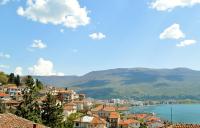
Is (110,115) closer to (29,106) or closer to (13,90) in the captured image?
(13,90)

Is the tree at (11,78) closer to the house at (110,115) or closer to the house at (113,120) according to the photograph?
the house at (110,115)

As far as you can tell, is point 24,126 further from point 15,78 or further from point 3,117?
point 15,78

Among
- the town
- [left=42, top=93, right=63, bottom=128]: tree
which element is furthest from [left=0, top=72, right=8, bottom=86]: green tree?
[left=42, top=93, right=63, bottom=128]: tree

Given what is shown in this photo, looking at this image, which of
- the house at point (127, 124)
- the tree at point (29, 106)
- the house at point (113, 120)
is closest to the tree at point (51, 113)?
the tree at point (29, 106)

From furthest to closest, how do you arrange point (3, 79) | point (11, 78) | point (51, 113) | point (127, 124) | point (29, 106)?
point (11, 78) < point (3, 79) < point (127, 124) < point (51, 113) < point (29, 106)

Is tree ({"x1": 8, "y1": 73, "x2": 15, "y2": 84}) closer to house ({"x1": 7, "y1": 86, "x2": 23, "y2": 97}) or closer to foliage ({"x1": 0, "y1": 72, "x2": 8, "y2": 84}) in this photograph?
foliage ({"x1": 0, "y1": 72, "x2": 8, "y2": 84})

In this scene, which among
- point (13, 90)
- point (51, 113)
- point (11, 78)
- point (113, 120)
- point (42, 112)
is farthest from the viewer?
point (11, 78)

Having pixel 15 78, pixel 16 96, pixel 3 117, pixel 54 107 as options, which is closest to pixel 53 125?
pixel 54 107

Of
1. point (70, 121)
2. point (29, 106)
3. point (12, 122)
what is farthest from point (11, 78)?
point (12, 122)

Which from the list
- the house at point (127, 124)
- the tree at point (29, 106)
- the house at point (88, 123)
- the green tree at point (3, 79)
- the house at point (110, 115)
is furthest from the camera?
the green tree at point (3, 79)

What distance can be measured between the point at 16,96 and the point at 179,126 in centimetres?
9535

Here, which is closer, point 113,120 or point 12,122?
point 12,122

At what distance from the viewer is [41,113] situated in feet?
197

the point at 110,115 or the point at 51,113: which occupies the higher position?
the point at 51,113
